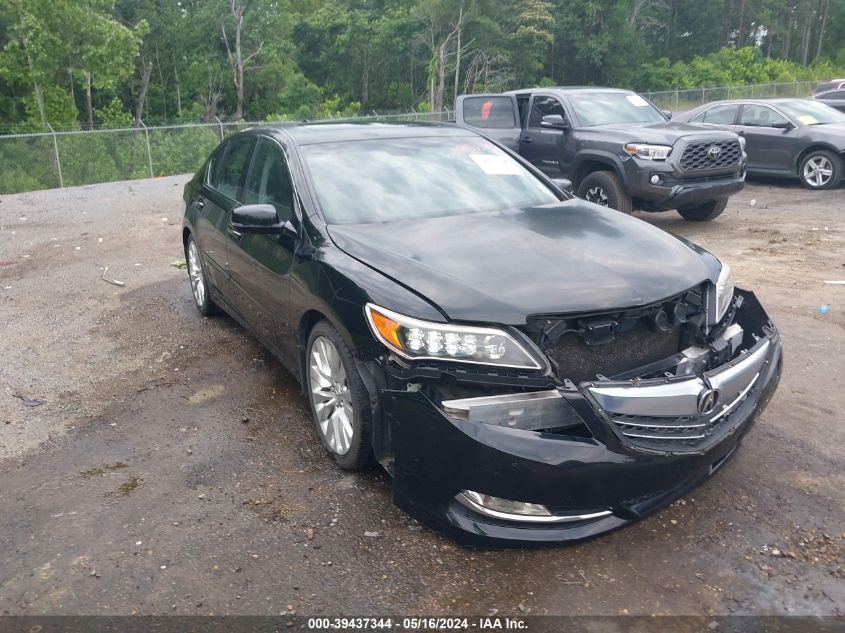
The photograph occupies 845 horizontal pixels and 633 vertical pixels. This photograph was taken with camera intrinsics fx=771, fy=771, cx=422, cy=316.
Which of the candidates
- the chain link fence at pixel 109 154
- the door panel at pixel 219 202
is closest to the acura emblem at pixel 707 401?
the door panel at pixel 219 202

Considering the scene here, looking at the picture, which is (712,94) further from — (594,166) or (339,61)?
(594,166)

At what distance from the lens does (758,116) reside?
43.7 ft

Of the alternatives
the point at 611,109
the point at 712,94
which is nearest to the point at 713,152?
the point at 611,109

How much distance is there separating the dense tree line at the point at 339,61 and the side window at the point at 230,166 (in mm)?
32508

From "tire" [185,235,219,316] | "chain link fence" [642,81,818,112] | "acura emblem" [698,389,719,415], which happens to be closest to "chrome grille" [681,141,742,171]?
"tire" [185,235,219,316]

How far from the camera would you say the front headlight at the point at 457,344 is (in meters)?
3.00

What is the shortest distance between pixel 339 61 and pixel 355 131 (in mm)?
53258

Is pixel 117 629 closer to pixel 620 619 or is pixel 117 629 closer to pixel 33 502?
pixel 33 502

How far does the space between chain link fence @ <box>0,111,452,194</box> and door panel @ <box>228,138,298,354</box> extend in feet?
54.0

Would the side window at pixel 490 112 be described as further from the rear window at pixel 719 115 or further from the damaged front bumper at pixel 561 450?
→ the damaged front bumper at pixel 561 450

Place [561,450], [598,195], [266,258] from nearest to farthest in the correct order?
1. [561,450]
2. [266,258]
3. [598,195]

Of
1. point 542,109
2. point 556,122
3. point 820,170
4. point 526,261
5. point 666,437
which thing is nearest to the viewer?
point 666,437

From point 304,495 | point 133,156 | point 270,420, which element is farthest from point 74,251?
point 133,156

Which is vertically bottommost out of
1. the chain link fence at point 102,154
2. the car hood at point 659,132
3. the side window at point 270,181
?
the chain link fence at point 102,154
